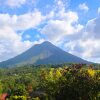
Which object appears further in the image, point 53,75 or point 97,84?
point 53,75

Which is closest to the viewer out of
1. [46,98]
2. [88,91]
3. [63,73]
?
[88,91]

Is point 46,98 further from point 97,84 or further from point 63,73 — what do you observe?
point 97,84

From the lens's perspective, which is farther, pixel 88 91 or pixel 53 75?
pixel 53 75

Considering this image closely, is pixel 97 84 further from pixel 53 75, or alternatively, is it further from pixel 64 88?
pixel 53 75

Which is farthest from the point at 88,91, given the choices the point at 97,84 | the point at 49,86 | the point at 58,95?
the point at 49,86

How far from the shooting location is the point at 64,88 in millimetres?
52812

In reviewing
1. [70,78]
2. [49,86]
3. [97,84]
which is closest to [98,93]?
[97,84]

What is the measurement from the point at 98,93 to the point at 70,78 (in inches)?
198

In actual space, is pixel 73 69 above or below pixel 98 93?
above

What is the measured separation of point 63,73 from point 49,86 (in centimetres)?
463

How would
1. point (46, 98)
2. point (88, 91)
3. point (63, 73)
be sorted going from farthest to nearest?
point (46, 98)
point (63, 73)
point (88, 91)

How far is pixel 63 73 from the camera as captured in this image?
55.0 metres

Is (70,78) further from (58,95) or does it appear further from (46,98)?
(46,98)

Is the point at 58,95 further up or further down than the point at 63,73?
further down
